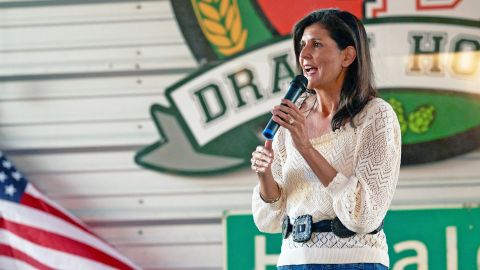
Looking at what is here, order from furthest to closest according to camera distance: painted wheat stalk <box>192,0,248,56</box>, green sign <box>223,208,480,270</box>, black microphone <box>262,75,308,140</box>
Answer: painted wheat stalk <box>192,0,248,56</box> < green sign <box>223,208,480,270</box> < black microphone <box>262,75,308,140</box>

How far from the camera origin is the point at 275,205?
259 centimetres

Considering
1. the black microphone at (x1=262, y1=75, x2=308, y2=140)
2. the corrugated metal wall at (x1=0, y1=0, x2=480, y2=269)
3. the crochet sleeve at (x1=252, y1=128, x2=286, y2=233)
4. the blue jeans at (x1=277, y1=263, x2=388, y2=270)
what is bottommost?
the blue jeans at (x1=277, y1=263, x2=388, y2=270)

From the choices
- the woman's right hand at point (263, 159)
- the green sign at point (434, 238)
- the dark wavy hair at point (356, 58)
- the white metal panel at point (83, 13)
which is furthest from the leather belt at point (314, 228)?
the white metal panel at point (83, 13)

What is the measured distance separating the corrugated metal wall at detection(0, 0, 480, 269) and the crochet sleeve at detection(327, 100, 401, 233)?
2.06 meters

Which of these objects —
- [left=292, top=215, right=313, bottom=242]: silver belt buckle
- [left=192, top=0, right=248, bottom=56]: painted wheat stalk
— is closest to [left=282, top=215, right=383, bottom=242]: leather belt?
[left=292, top=215, right=313, bottom=242]: silver belt buckle

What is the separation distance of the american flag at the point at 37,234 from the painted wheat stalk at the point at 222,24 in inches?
41.4

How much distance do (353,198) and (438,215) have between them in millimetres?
2088

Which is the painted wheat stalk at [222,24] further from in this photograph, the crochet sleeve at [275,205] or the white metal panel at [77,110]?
the crochet sleeve at [275,205]

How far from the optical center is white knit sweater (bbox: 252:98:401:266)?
7.70ft

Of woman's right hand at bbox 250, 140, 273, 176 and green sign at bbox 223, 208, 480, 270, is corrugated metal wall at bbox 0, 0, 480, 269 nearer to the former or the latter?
green sign at bbox 223, 208, 480, 270

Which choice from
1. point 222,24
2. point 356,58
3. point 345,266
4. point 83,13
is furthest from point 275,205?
point 83,13

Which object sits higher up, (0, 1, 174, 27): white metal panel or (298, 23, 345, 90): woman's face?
(0, 1, 174, 27): white metal panel

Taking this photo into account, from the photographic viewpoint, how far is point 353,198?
233 cm

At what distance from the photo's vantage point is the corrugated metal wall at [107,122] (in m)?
4.54
